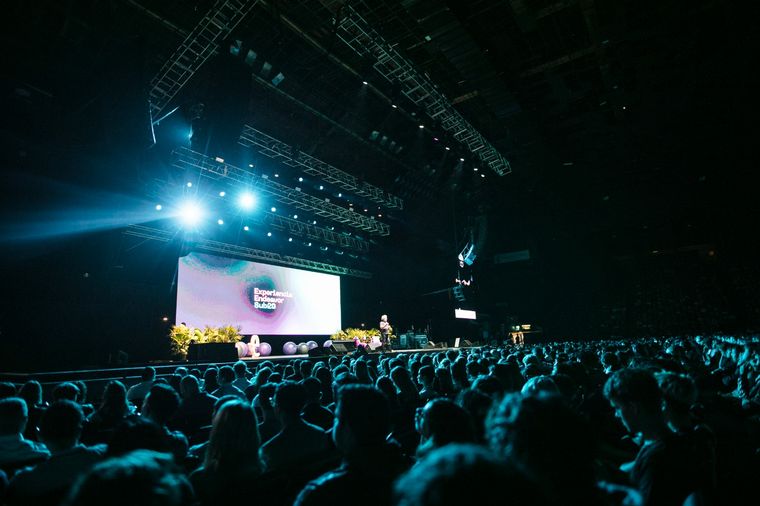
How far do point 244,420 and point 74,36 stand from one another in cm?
909

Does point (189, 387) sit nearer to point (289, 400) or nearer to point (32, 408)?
point (32, 408)

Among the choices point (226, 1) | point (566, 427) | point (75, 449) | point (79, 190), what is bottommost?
point (75, 449)

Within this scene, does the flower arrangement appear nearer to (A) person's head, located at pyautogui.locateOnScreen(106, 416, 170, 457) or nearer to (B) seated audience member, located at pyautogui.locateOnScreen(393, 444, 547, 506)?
(A) person's head, located at pyautogui.locateOnScreen(106, 416, 170, 457)

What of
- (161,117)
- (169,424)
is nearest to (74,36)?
(161,117)

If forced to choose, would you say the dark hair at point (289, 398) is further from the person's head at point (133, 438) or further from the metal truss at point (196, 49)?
the metal truss at point (196, 49)

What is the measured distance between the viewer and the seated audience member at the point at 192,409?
4.20m

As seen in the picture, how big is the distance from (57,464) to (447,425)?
2018 millimetres

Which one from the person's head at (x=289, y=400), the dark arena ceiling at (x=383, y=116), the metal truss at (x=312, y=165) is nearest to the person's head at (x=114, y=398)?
the person's head at (x=289, y=400)

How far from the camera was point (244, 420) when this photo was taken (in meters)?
2.07

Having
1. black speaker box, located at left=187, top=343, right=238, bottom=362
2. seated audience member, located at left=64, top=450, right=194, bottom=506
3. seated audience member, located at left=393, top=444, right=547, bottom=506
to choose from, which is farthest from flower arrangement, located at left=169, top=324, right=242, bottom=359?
seated audience member, located at left=393, top=444, right=547, bottom=506

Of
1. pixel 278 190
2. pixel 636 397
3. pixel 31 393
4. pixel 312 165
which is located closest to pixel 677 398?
pixel 636 397

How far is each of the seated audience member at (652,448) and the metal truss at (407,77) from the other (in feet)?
25.0

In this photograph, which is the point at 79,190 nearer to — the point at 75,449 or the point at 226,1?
the point at 226,1

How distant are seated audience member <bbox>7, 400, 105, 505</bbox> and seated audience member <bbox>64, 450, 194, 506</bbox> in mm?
1320
